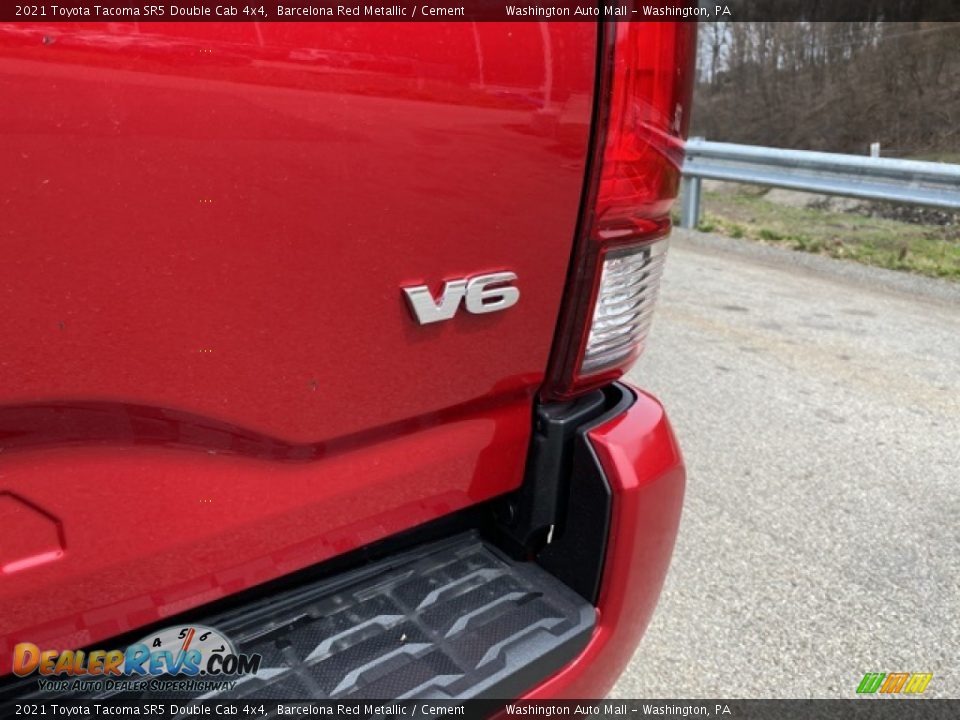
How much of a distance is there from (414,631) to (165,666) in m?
0.37

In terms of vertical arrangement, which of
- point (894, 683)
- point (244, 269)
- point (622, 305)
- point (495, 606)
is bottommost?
point (894, 683)

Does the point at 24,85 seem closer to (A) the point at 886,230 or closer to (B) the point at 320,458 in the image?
(B) the point at 320,458

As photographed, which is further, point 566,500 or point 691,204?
point 691,204

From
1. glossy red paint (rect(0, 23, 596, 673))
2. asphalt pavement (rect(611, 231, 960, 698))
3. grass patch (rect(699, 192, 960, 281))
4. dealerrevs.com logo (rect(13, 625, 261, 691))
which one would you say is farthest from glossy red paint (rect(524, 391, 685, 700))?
grass patch (rect(699, 192, 960, 281))

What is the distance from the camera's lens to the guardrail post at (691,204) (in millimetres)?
8516

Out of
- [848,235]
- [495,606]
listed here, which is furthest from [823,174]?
[495,606]

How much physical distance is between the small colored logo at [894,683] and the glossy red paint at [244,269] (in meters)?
1.48

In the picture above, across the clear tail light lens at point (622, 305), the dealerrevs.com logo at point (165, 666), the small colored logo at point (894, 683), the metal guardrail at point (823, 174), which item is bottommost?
the small colored logo at point (894, 683)

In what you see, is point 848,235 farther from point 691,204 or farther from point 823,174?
point 691,204

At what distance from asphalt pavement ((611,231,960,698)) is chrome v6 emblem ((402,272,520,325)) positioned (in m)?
1.30

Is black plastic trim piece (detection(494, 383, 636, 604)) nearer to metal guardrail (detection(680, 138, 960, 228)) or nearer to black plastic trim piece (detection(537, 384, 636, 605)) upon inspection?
black plastic trim piece (detection(537, 384, 636, 605))

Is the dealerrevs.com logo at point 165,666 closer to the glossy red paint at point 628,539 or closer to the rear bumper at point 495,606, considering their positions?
the rear bumper at point 495,606

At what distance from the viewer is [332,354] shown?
1.17 m

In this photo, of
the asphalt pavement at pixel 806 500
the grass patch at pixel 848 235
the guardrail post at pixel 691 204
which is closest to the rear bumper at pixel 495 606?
the asphalt pavement at pixel 806 500
